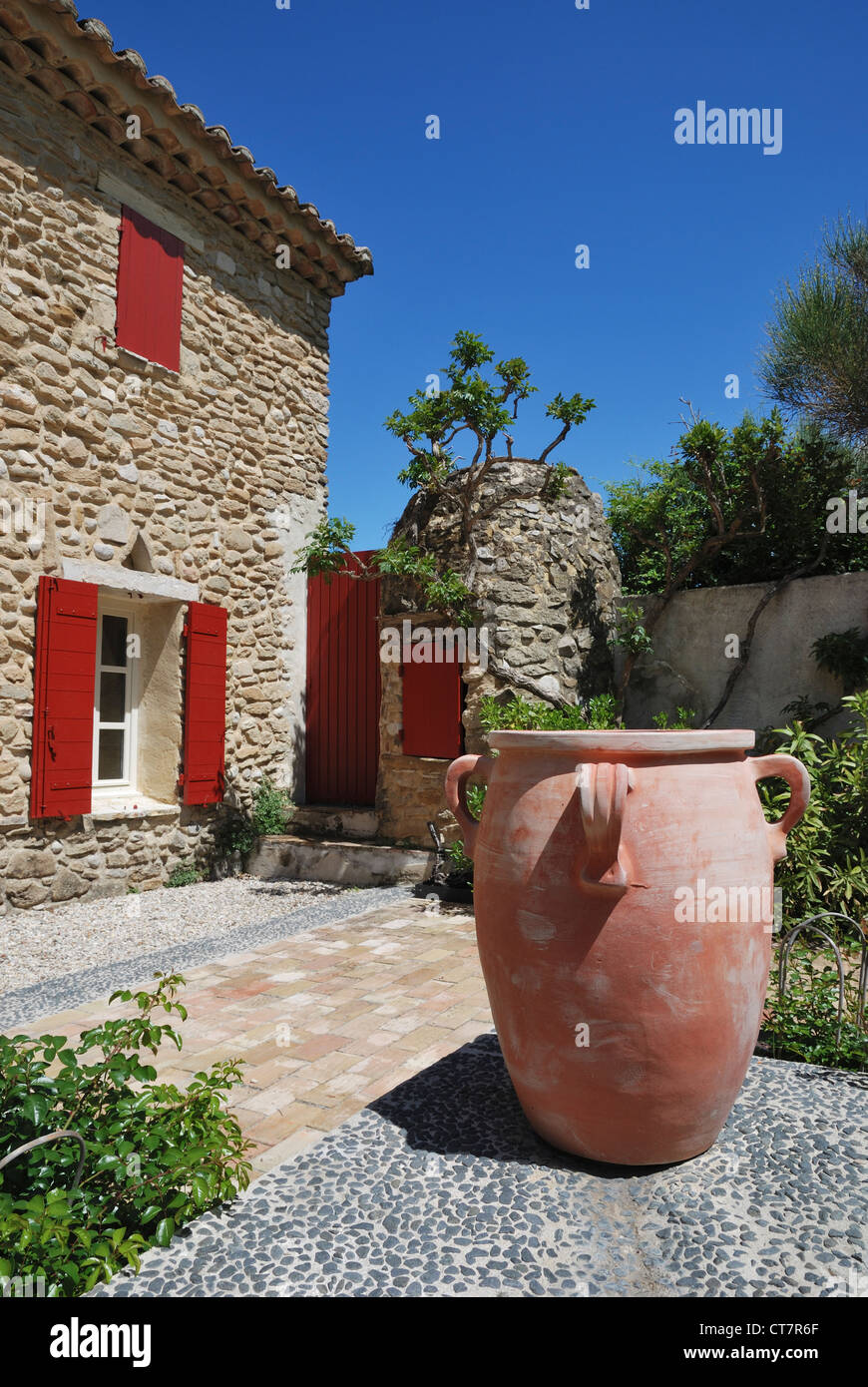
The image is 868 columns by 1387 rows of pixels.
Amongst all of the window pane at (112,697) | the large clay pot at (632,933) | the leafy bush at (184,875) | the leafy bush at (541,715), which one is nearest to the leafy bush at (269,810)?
the leafy bush at (184,875)

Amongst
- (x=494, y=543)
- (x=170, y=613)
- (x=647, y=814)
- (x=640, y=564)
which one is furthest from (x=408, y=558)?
(x=647, y=814)

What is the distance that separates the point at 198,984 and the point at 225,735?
340cm

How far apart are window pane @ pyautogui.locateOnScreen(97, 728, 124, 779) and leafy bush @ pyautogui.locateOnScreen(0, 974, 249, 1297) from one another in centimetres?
468

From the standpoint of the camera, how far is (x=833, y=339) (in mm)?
7070

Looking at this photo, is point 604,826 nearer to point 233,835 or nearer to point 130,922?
point 130,922

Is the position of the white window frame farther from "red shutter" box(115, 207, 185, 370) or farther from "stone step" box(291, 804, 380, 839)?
"red shutter" box(115, 207, 185, 370)

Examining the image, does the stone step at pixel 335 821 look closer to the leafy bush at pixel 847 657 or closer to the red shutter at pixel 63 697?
the red shutter at pixel 63 697

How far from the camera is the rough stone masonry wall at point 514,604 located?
625 cm

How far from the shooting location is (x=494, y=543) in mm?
6352

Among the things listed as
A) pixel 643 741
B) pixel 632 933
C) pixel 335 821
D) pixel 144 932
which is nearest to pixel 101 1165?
pixel 632 933

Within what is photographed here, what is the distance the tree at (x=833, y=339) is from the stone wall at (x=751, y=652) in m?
2.00

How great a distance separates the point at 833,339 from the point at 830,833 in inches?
183

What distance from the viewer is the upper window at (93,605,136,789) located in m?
6.45
